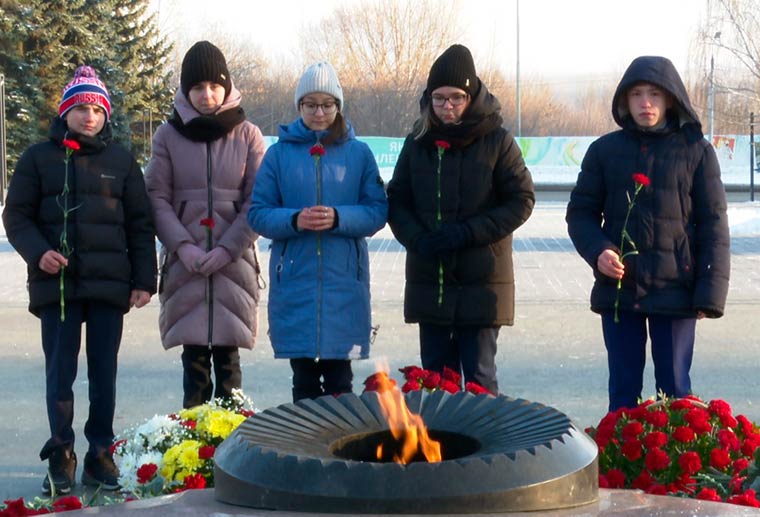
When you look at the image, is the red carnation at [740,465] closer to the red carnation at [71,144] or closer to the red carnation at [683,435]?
the red carnation at [683,435]

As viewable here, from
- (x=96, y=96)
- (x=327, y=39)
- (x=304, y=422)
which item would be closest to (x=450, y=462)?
(x=304, y=422)

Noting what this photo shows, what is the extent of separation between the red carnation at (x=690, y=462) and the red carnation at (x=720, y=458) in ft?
0.28

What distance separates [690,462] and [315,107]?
232 centimetres

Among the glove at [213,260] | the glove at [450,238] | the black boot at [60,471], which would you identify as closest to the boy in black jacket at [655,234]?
the glove at [450,238]

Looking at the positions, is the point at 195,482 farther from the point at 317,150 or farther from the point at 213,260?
the point at 317,150

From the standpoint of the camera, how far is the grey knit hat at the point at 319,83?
468 cm

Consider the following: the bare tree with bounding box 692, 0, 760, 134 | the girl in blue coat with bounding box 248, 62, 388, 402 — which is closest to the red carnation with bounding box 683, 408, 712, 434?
the girl in blue coat with bounding box 248, 62, 388, 402

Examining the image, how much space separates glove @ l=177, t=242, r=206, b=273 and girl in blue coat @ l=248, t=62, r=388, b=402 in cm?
29

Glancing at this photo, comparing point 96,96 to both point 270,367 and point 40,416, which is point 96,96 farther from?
point 270,367

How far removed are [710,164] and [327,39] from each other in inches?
2108

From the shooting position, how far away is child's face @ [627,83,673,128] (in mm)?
4371

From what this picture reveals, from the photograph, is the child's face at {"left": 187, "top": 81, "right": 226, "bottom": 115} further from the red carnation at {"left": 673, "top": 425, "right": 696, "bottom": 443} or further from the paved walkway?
the red carnation at {"left": 673, "top": 425, "right": 696, "bottom": 443}

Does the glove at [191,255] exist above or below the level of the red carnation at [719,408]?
above

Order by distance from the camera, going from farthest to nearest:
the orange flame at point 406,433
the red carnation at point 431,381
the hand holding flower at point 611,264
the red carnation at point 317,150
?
the red carnation at point 317,150 → the hand holding flower at point 611,264 → the red carnation at point 431,381 → the orange flame at point 406,433
